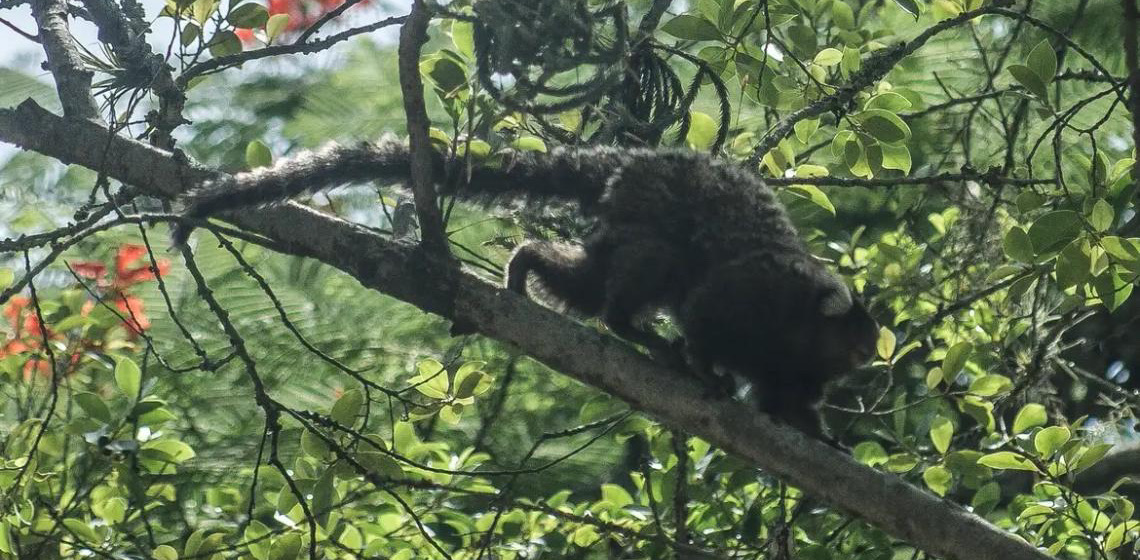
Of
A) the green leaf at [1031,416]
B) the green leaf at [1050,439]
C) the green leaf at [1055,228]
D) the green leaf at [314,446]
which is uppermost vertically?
the green leaf at [1055,228]

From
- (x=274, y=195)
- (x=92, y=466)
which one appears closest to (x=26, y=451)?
(x=92, y=466)

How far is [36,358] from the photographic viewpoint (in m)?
4.42

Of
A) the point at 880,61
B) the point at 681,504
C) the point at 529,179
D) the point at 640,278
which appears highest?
the point at 880,61

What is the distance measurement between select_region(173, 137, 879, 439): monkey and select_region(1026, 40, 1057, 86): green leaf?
1348 mm

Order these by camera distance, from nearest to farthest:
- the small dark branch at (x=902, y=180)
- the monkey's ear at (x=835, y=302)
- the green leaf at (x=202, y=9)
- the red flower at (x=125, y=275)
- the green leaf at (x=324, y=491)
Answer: the green leaf at (x=324, y=491) < the small dark branch at (x=902, y=180) < the green leaf at (x=202, y=9) < the monkey's ear at (x=835, y=302) < the red flower at (x=125, y=275)

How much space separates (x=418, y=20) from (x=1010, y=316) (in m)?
3.18

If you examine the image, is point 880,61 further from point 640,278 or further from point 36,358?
point 36,358

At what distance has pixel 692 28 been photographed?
158 inches

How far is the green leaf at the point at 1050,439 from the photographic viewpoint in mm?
3814

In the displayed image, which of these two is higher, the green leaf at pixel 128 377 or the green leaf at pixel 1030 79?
the green leaf at pixel 1030 79

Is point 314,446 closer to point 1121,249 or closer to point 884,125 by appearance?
point 884,125

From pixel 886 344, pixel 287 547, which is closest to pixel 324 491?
pixel 287 547

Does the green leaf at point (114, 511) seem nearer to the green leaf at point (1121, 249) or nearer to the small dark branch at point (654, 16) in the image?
the small dark branch at point (654, 16)

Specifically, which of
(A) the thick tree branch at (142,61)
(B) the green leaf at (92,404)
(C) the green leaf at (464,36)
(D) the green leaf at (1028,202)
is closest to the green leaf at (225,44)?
(A) the thick tree branch at (142,61)
